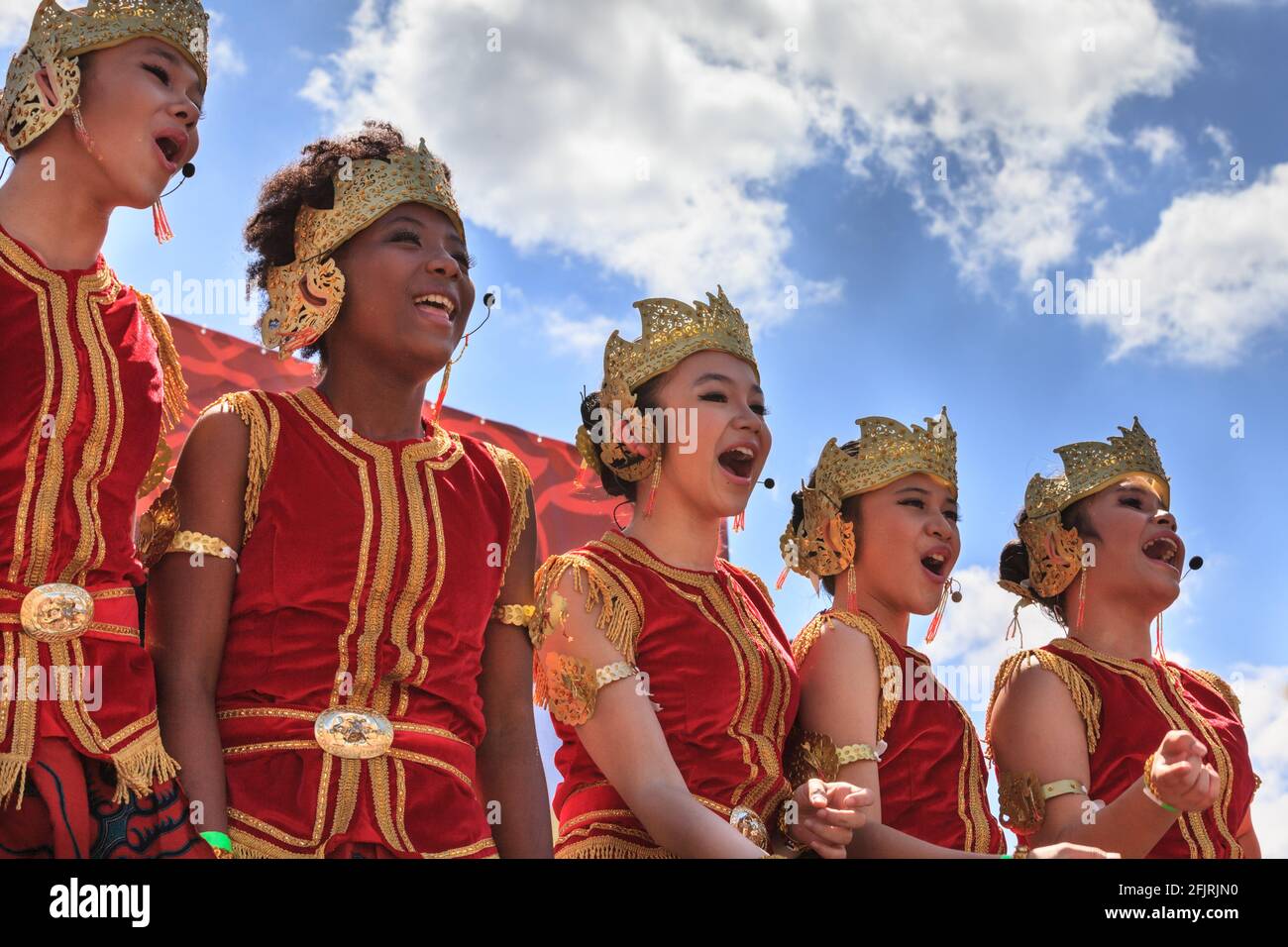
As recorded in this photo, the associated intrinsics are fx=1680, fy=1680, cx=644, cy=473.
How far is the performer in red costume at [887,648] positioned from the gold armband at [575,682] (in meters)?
0.71

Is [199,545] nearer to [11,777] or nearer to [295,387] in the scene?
[11,777]

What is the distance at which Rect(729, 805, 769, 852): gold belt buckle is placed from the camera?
4375 millimetres

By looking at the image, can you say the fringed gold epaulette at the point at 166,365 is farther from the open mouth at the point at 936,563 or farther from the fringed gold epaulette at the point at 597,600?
the open mouth at the point at 936,563

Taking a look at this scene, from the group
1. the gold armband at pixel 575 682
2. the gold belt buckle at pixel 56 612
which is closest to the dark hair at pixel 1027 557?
the gold armband at pixel 575 682

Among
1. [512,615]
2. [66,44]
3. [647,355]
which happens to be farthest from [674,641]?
[66,44]

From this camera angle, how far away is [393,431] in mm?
4285

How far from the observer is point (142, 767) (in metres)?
3.51

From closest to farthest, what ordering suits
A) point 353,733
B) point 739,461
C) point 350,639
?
point 353,733 < point 350,639 < point 739,461

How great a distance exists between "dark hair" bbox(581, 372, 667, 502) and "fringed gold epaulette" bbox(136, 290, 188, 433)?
4.56 ft

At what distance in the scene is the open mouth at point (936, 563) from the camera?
528 centimetres

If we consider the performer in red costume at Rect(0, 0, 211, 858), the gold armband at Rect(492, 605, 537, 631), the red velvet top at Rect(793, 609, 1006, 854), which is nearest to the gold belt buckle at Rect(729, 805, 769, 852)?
the red velvet top at Rect(793, 609, 1006, 854)

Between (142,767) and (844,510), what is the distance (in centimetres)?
263

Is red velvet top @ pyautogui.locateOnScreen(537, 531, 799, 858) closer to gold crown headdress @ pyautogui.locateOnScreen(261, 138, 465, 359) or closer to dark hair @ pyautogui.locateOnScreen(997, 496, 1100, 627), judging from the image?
gold crown headdress @ pyautogui.locateOnScreen(261, 138, 465, 359)
